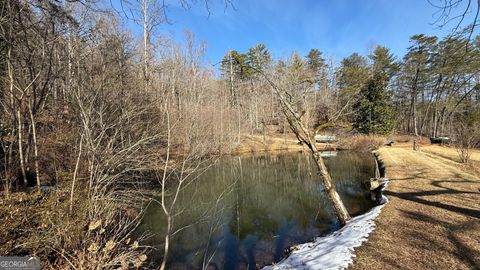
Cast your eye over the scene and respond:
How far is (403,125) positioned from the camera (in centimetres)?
4047

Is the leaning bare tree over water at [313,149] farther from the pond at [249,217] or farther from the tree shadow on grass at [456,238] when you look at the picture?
the tree shadow on grass at [456,238]

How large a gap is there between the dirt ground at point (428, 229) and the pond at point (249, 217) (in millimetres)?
1750

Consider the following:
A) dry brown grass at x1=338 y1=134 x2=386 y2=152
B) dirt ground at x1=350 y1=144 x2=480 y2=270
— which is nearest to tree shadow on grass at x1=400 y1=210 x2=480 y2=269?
dirt ground at x1=350 y1=144 x2=480 y2=270

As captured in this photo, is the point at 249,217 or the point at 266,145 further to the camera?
the point at 266,145

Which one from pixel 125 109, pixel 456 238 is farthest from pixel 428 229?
pixel 125 109

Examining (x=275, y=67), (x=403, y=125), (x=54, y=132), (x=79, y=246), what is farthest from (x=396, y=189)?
(x=403, y=125)

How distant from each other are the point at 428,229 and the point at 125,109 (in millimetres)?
8333

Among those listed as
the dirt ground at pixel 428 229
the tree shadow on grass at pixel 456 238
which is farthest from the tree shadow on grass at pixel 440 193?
the tree shadow on grass at pixel 456 238

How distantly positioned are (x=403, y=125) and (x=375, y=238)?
42.1m

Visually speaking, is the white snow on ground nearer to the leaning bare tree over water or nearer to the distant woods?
the leaning bare tree over water

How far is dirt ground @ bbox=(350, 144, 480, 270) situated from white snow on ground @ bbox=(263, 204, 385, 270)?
18cm

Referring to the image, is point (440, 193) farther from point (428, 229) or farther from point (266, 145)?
point (266, 145)

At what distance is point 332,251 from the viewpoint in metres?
4.92

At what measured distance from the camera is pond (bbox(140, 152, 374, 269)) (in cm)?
654
